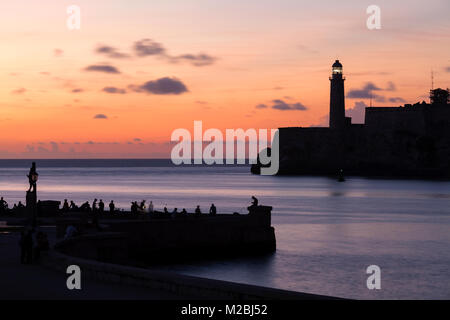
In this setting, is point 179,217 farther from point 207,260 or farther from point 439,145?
point 439,145

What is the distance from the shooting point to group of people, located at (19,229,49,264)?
20.0 metres

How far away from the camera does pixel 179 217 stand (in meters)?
37.4

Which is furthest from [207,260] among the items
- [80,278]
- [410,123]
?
[410,123]

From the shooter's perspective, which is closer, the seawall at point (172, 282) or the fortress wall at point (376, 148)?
the seawall at point (172, 282)

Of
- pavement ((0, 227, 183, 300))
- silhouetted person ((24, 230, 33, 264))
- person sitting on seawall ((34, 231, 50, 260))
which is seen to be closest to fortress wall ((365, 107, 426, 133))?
person sitting on seawall ((34, 231, 50, 260))

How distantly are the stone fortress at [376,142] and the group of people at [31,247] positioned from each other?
441ft

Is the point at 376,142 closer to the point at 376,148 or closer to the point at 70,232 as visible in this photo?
the point at 376,148

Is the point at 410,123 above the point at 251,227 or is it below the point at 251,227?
above

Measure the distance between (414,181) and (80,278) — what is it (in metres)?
175

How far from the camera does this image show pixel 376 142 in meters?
164

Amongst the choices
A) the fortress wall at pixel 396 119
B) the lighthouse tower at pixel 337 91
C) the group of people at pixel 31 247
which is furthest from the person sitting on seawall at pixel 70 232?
the fortress wall at pixel 396 119

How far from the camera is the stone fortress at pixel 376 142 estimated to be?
158000 millimetres

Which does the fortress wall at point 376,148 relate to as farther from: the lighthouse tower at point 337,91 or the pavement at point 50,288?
the pavement at point 50,288
